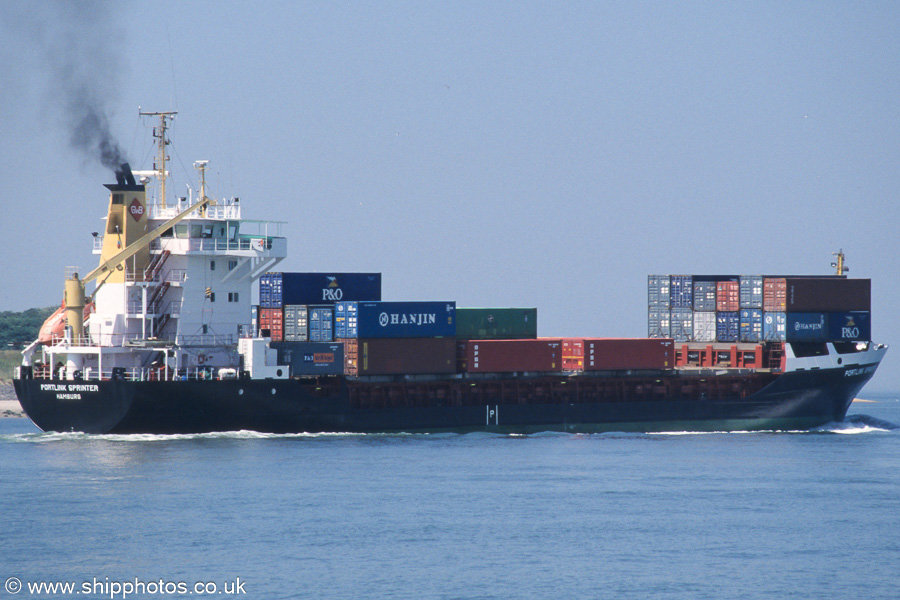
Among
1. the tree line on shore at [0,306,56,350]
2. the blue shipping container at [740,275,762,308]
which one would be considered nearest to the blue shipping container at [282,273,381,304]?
the blue shipping container at [740,275,762,308]

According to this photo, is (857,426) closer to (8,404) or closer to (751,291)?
(751,291)

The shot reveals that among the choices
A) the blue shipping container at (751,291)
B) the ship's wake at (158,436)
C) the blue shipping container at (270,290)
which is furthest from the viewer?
the blue shipping container at (751,291)

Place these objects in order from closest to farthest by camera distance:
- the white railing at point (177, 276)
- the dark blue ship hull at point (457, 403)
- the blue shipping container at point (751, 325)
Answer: the dark blue ship hull at point (457, 403), the white railing at point (177, 276), the blue shipping container at point (751, 325)

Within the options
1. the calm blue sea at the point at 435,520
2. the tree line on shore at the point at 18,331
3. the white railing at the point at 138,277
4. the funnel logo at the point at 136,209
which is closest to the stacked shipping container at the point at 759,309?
the calm blue sea at the point at 435,520

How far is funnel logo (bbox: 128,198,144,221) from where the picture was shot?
49969 mm

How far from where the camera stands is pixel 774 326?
5978 centimetres

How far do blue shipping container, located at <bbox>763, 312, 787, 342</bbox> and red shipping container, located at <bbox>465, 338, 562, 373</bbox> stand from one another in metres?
10.8

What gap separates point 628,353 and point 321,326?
1534 cm

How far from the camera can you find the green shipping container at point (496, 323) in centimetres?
5625

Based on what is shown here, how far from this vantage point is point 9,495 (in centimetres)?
3734

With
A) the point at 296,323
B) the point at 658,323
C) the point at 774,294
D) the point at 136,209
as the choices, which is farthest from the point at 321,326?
the point at 774,294

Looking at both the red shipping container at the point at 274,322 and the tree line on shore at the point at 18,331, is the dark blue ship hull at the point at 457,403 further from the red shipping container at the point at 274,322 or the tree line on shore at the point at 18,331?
the tree line on shore at the point at 18,331

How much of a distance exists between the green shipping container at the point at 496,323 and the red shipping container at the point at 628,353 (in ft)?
9.58

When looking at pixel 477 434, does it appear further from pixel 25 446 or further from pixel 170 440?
pixel 25 446
